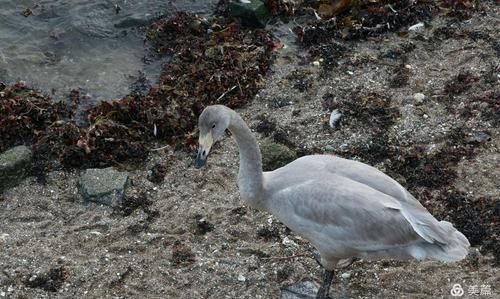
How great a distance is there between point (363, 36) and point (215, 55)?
1.75m

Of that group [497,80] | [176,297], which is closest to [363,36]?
[497,80]

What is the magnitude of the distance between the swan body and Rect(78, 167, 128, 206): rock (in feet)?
5.40

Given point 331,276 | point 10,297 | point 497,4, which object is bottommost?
point 10,297

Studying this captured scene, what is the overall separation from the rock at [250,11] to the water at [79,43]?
46 cm

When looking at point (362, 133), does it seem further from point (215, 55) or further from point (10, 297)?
point (10, 297)

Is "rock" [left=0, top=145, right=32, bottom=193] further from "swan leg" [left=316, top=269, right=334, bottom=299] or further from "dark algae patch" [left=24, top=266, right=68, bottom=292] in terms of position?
"swan leg" [left=316, top=269, right=334, bottom=299]

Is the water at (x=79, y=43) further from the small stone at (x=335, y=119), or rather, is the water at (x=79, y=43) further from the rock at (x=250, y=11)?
the small stone at (x=335, y=119)

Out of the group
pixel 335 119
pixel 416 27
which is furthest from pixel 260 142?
pixel 416 27

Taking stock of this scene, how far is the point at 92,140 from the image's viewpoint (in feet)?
23.9

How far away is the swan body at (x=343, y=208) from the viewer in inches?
207

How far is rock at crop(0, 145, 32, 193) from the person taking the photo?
6.89 m

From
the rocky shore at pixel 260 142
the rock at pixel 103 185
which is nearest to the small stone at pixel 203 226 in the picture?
the rocky shore at pixel 260 142

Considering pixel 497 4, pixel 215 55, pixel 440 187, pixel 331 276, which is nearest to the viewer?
pixel 331 276

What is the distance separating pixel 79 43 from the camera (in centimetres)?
887
